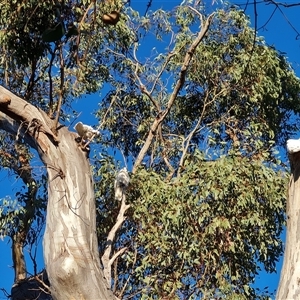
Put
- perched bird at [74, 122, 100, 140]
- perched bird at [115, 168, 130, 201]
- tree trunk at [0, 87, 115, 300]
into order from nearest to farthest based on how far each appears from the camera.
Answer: tree trunk at [0, 87, 115, 300], perched bird at [74, 122, 100, 140], perched bird at [115, 168, 130, 201]

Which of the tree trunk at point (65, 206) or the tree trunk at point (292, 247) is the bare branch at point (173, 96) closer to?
the tree trunk at point (65, 206)

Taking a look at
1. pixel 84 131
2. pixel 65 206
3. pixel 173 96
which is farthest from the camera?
pixel 173 96

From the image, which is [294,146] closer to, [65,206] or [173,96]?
[65,206]

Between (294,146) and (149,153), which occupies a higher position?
(149,153)

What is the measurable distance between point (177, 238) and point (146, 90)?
6.41 feet

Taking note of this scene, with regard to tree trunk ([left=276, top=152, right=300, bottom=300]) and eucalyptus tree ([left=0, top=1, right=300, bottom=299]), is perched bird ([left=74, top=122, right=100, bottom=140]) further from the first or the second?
tree trunk ([left=276, top=152, right=300, bottom=300])

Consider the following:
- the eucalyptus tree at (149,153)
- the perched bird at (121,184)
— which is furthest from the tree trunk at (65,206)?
the perched bird at (121,184)

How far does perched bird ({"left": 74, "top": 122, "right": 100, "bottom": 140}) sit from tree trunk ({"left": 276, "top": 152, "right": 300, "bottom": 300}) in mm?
1686

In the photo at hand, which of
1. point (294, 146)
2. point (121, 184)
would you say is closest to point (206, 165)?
point (121, 184)

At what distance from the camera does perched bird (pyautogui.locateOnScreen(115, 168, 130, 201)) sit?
5035mm

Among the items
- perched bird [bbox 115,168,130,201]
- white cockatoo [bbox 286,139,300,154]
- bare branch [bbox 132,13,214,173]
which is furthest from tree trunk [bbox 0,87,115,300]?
bare branch [bbox 132,13,214,173]

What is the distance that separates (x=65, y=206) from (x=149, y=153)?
9.65ft

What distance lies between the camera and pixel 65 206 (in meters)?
3.64

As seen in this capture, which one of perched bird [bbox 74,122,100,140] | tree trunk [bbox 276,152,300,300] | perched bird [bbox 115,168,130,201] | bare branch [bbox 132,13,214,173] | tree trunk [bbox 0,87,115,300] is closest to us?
tree trunk [bbox 276,152,300,300]
